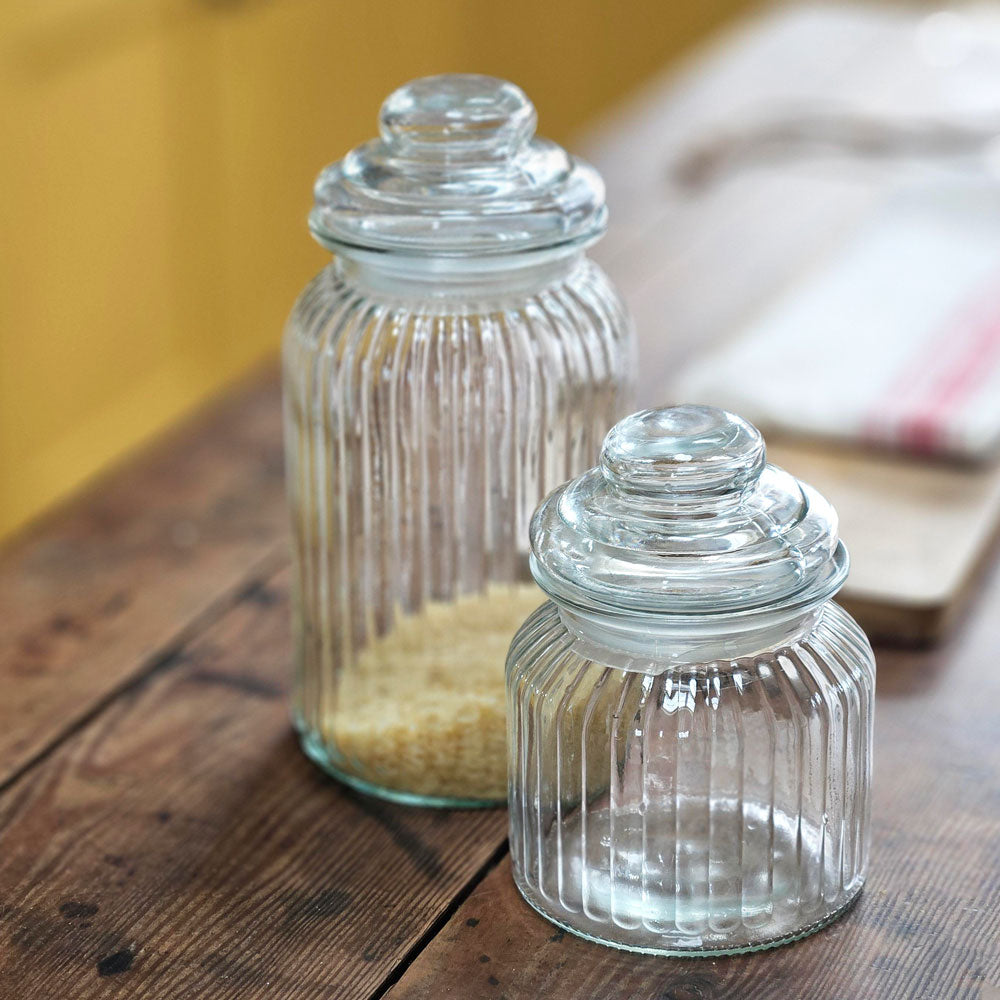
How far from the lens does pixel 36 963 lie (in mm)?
565

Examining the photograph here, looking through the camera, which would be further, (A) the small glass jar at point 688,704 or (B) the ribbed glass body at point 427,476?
(B) the ribbed glass body at point 427,476

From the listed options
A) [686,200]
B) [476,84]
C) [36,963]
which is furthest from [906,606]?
[686,200]

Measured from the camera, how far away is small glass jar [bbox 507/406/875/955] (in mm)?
528

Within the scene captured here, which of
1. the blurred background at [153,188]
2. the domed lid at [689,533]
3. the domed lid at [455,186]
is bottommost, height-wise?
the blurred background at [153,188]

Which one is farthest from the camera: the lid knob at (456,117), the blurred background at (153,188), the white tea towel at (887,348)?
the blurred background at (153,188)

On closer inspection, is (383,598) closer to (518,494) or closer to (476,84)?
(518,494)

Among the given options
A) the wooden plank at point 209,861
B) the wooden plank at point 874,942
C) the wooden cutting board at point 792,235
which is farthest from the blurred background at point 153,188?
the wooden plank at point 874,942

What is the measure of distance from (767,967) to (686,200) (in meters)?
0.92

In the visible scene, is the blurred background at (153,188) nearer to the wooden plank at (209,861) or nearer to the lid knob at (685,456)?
the wooden plank at (209,861)

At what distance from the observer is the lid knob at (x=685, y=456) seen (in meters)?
0.53

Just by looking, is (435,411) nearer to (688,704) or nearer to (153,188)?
(688,704)

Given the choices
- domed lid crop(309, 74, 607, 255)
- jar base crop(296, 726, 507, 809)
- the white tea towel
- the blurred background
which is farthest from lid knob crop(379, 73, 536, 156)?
the blurred background

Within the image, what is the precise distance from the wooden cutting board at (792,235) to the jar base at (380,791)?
0.79 ft

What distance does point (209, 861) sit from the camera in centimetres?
63
